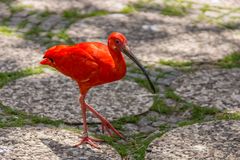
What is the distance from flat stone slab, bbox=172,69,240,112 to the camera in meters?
4.08

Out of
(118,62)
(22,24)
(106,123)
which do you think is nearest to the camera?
(118,62)

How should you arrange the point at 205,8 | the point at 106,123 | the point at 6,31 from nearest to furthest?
the point at 106,123, the point at 6,31, the point at 205,8

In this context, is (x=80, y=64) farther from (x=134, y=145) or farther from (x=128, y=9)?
(x=128, y=9)

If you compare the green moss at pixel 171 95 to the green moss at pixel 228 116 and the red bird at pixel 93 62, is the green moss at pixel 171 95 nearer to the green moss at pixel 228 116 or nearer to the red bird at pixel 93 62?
the green moss at pixel 228 116

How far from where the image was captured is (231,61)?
4.90 meters

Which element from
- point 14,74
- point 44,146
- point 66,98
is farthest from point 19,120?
point 14,74

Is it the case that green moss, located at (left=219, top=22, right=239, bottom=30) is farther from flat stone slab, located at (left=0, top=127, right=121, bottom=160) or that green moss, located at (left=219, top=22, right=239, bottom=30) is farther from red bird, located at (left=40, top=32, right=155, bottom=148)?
flat stone slab, located at (left=0, top=127, right=121, bottom=160)

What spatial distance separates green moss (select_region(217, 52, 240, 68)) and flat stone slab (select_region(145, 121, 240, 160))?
3.84 ft

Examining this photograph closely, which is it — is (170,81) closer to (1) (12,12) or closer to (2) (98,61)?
(2) (98,61)

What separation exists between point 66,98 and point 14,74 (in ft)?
2.00

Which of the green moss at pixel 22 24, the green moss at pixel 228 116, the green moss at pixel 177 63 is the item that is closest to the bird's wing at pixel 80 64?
the green moss at pixel 228 116

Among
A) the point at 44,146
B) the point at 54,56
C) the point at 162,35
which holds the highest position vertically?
the point at 54,56

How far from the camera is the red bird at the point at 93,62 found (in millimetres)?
3291

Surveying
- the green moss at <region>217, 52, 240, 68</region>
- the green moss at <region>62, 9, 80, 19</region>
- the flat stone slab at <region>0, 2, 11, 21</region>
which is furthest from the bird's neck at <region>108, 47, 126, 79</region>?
the flat stone slab at <region>0, 2, 11, 21</region>
